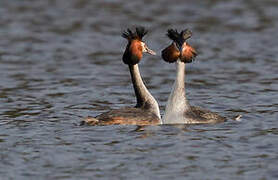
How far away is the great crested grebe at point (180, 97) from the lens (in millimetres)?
15570

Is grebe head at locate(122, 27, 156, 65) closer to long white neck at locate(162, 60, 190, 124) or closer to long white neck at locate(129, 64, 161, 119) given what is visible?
long white neck at locate(129, 64, 161, 119)

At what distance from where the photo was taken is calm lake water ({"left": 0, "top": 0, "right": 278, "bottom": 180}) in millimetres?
12953

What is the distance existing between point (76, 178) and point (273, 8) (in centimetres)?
1981

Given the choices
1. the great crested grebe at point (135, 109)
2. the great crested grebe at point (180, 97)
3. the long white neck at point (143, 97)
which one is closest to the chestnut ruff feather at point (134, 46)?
the great crested grebe at point (135, 109)

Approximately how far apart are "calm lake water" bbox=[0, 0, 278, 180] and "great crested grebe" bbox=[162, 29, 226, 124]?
0.22 metres

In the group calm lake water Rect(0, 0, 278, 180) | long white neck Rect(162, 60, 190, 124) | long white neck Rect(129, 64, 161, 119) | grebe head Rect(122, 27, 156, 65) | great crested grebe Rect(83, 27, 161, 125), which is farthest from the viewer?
grebe head Rect(122, 27, 156, 65)

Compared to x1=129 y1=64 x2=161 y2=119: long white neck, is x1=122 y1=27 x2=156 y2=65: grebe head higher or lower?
higher

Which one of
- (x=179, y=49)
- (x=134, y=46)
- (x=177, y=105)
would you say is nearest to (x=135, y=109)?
(x=177, y=105)

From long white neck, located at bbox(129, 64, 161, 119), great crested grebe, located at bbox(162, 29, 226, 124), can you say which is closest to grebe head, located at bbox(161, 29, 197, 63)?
great crested grebe, located at bbox(162, 29, 226, 124)

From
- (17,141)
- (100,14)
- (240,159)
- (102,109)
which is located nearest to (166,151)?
(240,159)

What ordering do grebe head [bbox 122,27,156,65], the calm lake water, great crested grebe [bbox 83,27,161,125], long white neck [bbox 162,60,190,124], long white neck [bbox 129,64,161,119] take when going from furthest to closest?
1. grebe head [bbox 122,27,156,65]
2. long white neck [bbox 129,64,161,119]
3. long white neck [bbox 162,60,190,124]
4. great crested grebe [bbox 83,27,161,125]
5. the calm lake water

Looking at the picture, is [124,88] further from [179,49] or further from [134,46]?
[179,49]

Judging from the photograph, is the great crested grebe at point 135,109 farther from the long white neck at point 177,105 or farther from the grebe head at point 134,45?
the long white neck at point 177,105

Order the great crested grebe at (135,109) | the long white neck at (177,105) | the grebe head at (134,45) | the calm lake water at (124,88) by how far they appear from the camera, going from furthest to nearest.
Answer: the grebe head at (134,45), the long white neck at (177,105), the great crested grebe at (135,109), the calm lake water at (124,88)
